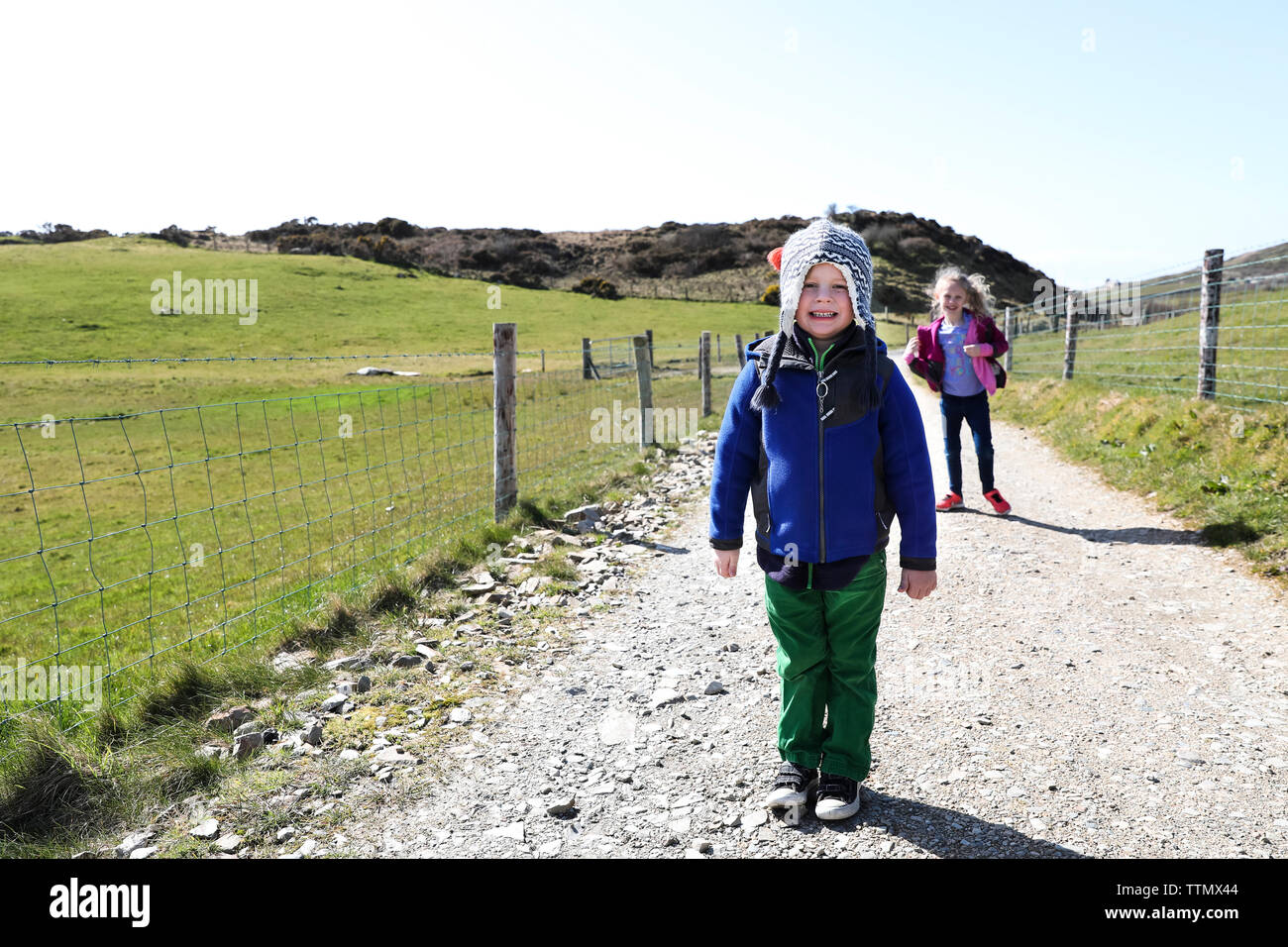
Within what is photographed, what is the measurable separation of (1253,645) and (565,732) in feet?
12.1

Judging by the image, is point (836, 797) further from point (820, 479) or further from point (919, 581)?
point (820, 479)

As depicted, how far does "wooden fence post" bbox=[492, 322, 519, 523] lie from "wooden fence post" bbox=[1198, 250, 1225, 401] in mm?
8201

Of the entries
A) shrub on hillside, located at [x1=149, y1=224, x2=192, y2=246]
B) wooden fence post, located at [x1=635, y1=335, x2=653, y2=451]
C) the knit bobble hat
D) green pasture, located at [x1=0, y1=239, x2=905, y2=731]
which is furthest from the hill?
the knit bobble hat

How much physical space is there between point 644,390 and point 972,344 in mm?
5543

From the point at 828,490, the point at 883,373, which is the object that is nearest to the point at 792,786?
the point at 828,490

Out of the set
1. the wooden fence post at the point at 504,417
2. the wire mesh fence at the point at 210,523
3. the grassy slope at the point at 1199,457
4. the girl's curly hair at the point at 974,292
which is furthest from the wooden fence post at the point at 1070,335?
the wooden fence post at the point at 504,417

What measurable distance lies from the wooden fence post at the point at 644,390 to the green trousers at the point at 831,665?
8773mm

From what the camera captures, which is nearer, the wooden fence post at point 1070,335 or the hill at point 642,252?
the wooden fence post at point 1070,335

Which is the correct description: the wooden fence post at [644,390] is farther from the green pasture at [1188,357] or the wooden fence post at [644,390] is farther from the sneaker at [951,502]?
the green pasture at [1188,357]

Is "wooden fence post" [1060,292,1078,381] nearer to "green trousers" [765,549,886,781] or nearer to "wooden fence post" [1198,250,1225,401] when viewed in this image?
"wooden fence post" [1198,250,1225,401]

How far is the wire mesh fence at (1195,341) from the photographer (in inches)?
382

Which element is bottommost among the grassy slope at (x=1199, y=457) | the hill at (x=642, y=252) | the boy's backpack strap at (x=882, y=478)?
the grassy slope at (x=1199, y=457)

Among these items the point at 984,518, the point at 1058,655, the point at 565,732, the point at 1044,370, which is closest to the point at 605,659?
the point at 565,732

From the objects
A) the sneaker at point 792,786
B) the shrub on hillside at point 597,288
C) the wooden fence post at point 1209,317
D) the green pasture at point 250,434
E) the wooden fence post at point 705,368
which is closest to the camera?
the sneaker at point 792,786
